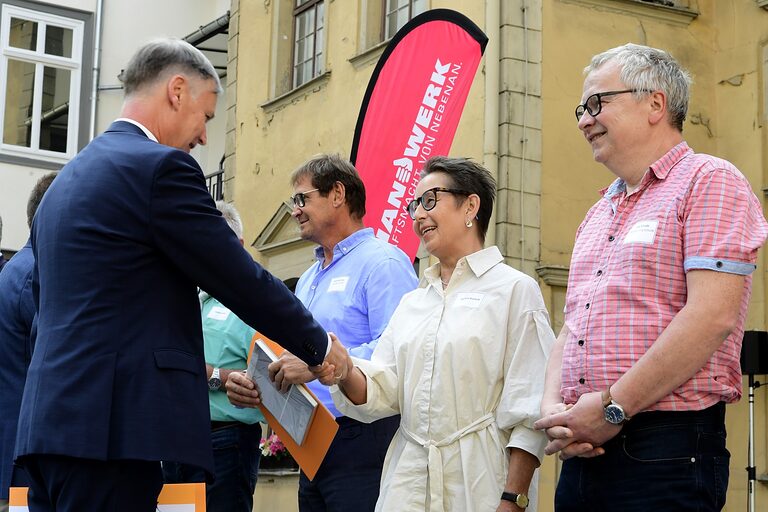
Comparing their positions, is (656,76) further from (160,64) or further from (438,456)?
(160,64)

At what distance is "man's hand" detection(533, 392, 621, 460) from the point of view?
3.39 m

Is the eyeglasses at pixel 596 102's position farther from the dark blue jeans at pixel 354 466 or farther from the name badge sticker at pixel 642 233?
the dark blue jeans at pixel 354 466

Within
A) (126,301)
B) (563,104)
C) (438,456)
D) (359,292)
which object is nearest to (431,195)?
(359,292)

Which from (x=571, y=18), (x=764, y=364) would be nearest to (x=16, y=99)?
(x=571, y=18)

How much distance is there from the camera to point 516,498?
3797mm

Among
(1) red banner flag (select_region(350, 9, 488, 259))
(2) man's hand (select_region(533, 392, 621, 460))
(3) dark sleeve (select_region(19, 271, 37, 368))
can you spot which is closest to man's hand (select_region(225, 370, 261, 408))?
(3) dark sleeve (select_region(19, 271, 37, 368))

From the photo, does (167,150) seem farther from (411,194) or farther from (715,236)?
(411,194)

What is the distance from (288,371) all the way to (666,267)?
1510 mm

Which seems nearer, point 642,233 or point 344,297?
point 642,233

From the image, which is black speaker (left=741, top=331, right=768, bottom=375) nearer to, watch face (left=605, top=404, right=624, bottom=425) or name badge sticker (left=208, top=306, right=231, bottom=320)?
name badge sticker (left=208, top=306, right=231, bottom=320)

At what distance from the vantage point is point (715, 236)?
11.1 ft

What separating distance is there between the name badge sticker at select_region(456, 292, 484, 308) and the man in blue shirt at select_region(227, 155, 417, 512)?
1.98 ft

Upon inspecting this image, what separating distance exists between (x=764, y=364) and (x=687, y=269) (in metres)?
7.03

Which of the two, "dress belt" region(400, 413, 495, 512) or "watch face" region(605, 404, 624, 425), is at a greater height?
"watch face" region(605, 404, 624, 425)
